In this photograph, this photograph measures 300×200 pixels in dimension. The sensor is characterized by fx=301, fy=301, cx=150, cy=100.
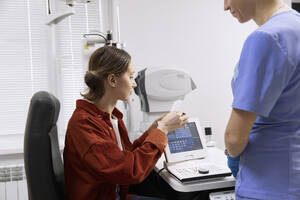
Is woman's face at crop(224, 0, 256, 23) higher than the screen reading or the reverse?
higher

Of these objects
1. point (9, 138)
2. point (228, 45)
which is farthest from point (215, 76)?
point (9, 138)

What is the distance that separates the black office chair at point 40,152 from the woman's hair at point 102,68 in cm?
20

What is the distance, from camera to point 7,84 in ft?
7.86

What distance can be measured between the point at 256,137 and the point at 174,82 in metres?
0.95

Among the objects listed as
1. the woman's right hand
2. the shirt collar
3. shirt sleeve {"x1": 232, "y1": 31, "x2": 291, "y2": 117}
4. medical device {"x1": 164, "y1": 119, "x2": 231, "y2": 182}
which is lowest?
medical device {"x1": 164, "y1": 119, "x2": 231, "y2": 182}

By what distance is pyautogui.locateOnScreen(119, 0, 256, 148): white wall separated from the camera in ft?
8.03

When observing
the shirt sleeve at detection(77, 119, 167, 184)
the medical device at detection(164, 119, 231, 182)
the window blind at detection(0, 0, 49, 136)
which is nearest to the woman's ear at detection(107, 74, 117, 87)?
the shirt sleeve at detection(77, 119, 167, 184)

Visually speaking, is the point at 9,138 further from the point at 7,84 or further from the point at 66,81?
the point at 66,81

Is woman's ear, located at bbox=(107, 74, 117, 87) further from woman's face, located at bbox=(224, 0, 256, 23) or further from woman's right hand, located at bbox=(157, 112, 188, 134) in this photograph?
woman's face, located at bbox=(224, 0, 256, 23)

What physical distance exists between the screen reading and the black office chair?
65cm

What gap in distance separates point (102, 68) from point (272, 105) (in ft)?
2.29

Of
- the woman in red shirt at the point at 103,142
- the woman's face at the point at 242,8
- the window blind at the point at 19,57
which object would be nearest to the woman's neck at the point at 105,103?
the woman in red shirt at the point at 103,142

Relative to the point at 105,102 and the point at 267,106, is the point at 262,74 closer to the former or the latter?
the point at 267,106

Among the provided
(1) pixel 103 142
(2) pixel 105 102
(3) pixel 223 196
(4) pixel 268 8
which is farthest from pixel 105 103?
(4) pixel 268 8
